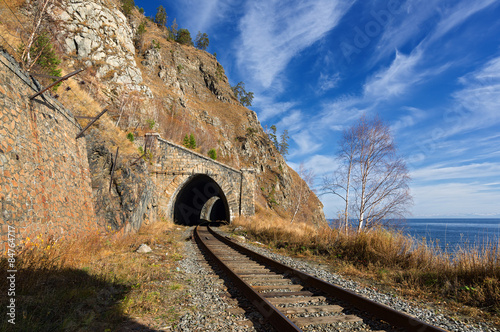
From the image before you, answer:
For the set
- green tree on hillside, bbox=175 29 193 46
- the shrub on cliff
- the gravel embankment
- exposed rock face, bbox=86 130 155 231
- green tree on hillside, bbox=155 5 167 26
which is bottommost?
the gravel embankment

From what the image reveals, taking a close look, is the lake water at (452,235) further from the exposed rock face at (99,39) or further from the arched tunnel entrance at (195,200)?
the exposed rock face at (99,39)

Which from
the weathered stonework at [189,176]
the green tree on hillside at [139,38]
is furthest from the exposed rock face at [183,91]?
the weathered stonework at [189,176]

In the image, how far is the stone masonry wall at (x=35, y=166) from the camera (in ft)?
15.9

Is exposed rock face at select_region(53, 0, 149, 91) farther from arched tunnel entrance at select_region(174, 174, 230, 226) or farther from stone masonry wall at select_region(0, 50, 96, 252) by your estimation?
stone masonry wall at select_region(0, 50, 96, 252)

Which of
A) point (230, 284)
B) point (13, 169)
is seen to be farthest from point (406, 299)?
point (13, 169)

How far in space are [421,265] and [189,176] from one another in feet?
58.0

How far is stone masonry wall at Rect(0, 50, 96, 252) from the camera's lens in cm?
484

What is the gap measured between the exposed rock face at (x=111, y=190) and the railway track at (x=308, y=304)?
616 centimetres

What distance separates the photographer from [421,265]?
564 cm

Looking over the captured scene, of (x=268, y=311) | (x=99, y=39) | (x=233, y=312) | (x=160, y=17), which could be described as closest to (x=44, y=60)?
(x=233, y=312)

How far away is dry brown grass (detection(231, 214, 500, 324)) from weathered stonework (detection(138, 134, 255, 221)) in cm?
1329

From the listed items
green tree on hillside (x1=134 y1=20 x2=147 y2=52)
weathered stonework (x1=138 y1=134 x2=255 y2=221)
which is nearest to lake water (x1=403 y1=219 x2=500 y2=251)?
weathered stonework (x1=138 y1=134 x2=255 y2=221)

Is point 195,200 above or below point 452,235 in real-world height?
above

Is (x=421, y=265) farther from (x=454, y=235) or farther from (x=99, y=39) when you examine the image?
(x=454, y=235)
